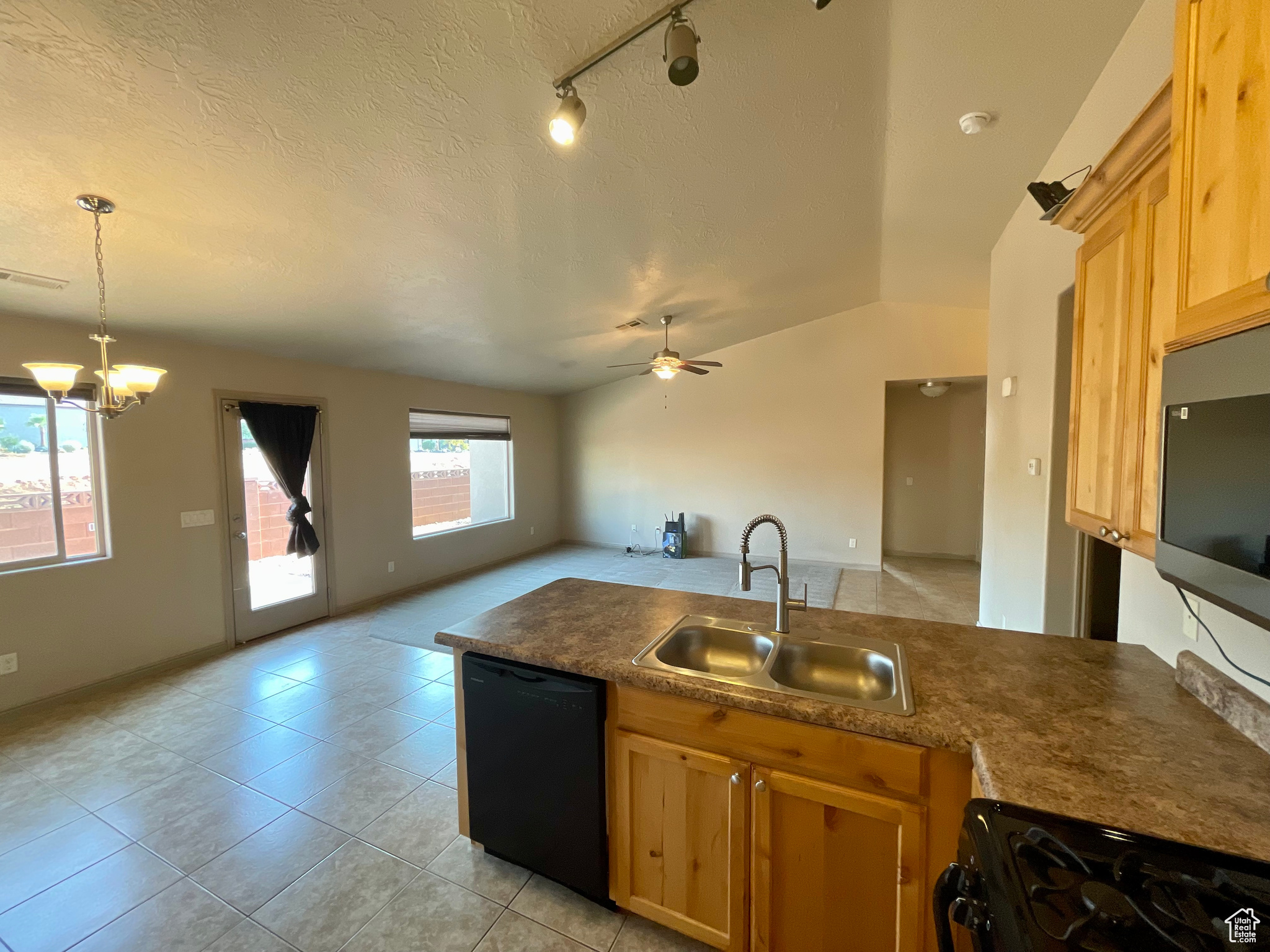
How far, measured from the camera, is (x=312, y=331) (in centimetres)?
366

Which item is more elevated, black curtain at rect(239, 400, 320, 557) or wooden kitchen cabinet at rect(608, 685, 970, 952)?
black curtain at rect(239, 400, 320, 557)

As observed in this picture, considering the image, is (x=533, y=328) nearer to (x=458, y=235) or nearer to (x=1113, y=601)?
(x=458, y=235)

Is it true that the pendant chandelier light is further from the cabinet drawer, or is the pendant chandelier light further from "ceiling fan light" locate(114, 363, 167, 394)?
the cabinet drawer

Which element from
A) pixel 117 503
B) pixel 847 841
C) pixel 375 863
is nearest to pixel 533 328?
pixel 117 503

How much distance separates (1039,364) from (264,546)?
18.4 feet

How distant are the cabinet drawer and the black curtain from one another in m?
3.95

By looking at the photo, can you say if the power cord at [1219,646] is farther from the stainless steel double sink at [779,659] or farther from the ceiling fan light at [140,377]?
the ceiling fan light at [140,377]

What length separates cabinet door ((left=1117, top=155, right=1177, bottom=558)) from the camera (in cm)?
106

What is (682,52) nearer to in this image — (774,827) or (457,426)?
(774,827)

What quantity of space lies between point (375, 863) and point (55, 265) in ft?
10.3

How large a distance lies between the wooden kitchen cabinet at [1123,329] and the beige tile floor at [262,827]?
6.08 ft

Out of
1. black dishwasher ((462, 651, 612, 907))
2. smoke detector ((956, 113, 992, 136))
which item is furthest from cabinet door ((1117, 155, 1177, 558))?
black dishwasher ((462, 651, 612, 907))

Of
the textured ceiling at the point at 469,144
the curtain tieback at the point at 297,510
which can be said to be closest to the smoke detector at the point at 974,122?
the textured ceiling at the point at 469,144

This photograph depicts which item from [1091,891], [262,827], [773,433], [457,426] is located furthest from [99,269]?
[773,433]
